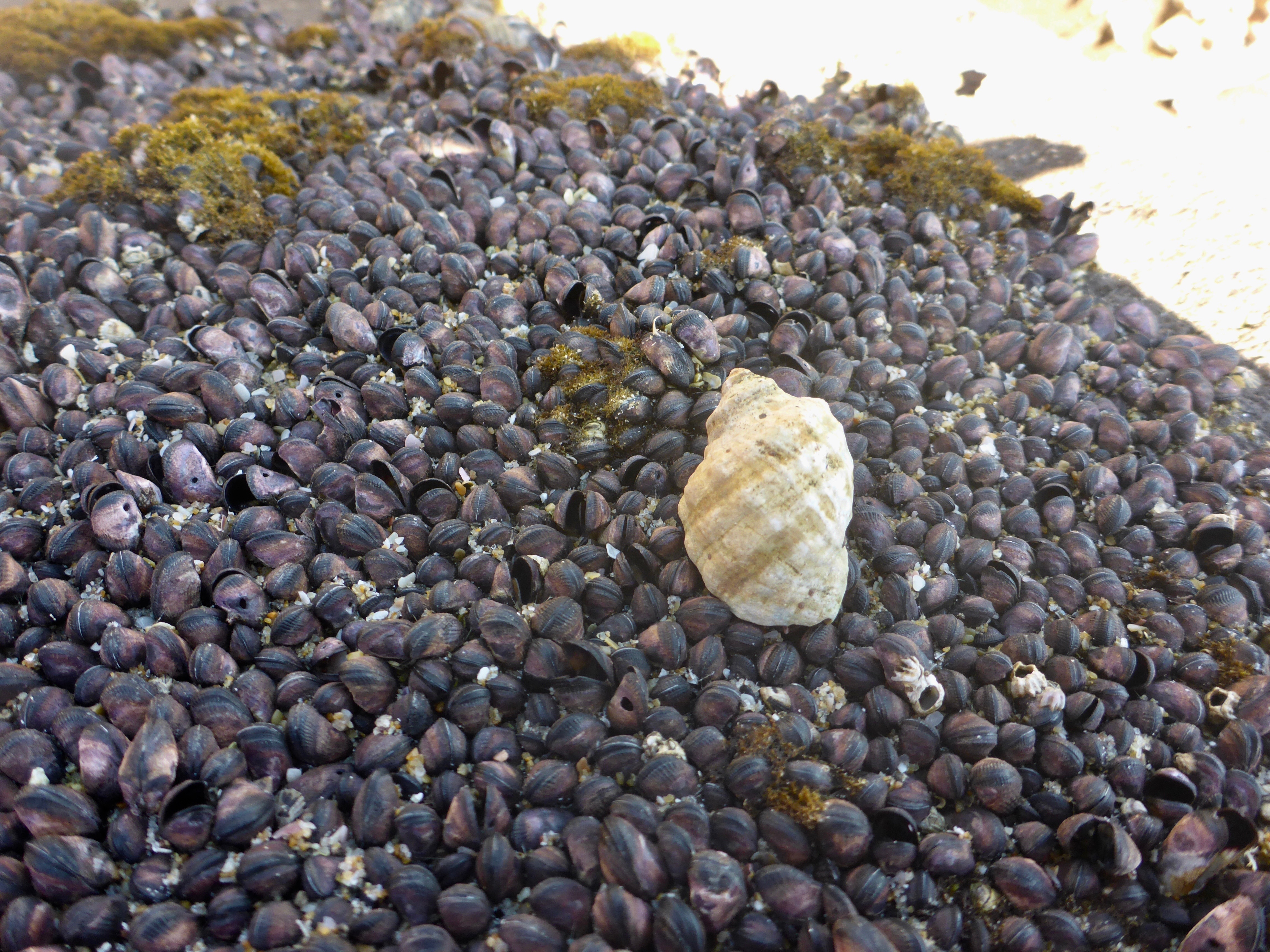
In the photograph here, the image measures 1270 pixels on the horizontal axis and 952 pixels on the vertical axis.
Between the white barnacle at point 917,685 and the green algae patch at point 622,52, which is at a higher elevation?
the green algae patch at point 622,52

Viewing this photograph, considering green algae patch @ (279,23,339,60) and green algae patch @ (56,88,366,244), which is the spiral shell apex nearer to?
green algae patch @ (56,88,366,244)

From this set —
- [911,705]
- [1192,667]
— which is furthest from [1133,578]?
[911,705]

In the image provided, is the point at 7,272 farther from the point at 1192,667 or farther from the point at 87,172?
the point at 1192,667

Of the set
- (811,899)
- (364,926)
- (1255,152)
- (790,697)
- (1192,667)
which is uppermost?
(1255,152)

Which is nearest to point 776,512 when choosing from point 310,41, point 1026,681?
point 1026,681

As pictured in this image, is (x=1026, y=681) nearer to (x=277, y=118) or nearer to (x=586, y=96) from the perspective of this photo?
(x=586, y=96)

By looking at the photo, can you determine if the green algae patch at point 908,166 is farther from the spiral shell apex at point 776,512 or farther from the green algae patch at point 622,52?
the spiral shell apex at point 776,512

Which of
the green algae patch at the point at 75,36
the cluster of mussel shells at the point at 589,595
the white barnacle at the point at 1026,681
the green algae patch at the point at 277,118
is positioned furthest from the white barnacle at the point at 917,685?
the green algae patch at the point at 75,36
